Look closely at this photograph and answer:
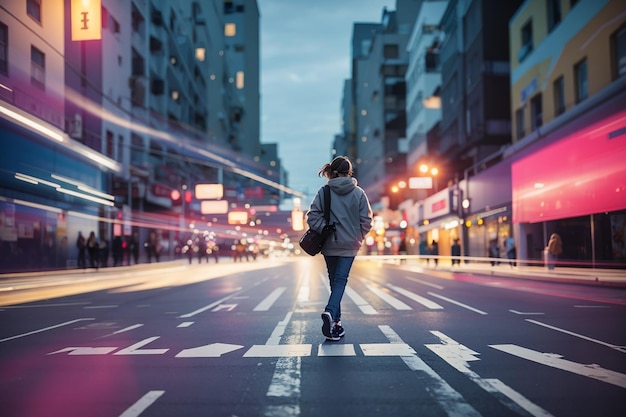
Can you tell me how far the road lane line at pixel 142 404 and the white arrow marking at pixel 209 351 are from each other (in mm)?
1786

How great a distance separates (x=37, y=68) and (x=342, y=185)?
25.3 m

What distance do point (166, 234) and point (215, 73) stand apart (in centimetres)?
4279

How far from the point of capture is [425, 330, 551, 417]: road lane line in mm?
4621

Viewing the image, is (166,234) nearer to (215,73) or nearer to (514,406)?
(215,73)

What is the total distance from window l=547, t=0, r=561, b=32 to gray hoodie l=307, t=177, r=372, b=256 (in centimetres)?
2559

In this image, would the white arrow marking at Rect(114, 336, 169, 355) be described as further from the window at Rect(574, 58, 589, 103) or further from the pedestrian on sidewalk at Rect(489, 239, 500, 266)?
the pedestrian on sidewalk at Rect(489, 239, 500, 266)

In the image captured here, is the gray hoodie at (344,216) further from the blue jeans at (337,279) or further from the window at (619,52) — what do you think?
the window at (619,52)

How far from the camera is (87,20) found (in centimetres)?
1814

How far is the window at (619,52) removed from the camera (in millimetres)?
22828

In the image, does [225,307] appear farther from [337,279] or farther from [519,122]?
[519,122]

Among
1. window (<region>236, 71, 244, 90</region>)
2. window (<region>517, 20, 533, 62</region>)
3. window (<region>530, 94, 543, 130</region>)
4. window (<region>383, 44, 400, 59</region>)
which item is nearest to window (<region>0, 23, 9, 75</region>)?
window (<region>530, 94, 543, 130</region>)

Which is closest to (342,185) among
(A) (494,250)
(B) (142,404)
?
(B) (142,404)

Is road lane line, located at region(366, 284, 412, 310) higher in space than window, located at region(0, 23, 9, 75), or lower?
lower

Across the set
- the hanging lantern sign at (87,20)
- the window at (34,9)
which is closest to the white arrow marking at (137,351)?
the hanging lantern sign at (87,20)
